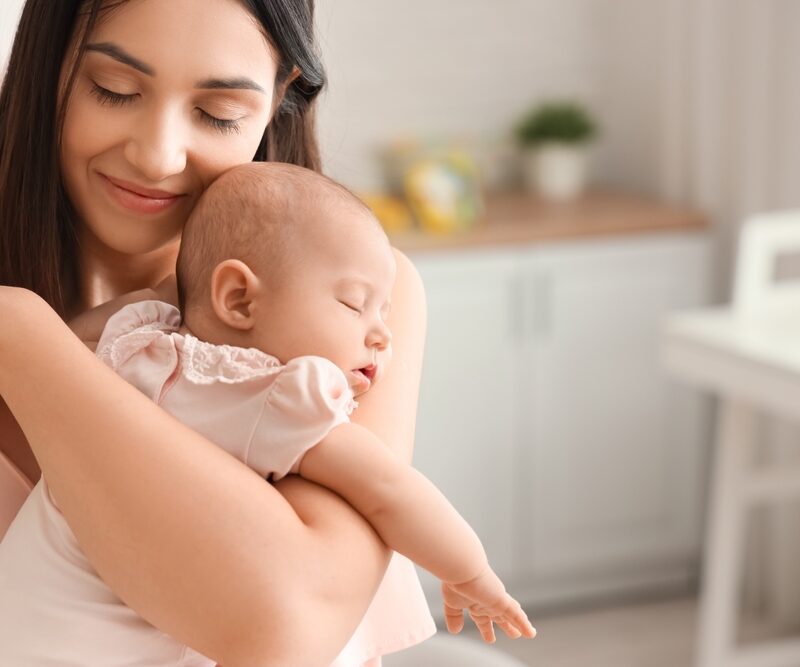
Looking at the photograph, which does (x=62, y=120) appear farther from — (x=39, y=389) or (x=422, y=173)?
(x=422, y=173)

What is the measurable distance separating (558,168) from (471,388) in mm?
832

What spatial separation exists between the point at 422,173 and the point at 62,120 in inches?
90.8

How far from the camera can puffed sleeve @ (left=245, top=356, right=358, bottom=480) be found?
1.03m

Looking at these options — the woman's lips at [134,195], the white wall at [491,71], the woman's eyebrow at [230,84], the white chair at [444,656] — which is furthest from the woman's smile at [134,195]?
the white wall at [491,71]

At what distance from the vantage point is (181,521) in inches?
38.9

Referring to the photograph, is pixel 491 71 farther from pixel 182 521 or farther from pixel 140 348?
pixel 182 521

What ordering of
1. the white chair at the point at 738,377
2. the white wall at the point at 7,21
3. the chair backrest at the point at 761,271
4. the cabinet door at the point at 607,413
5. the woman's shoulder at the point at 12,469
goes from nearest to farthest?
the woman's shoulder at the point at 12,469 → the white wall at the point at 7,21 → the white chair at the point at 738,377 → the chair backrest at the point at 761,271 → the cabinet door at the point at 607,413

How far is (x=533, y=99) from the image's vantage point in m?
3.99

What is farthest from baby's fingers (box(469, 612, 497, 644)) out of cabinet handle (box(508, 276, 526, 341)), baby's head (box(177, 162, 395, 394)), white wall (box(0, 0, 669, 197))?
white wall (box(0, 0, 669, 197))

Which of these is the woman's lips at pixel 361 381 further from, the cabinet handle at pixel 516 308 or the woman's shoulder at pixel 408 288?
the cabinet handle at pixel 516 308

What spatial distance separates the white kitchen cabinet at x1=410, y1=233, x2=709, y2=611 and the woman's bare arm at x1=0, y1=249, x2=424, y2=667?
2203 millimetres

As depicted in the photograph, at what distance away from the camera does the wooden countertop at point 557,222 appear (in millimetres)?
3273

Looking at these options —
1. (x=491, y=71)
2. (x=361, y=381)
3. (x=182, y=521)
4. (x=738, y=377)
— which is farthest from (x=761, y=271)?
(x=182, y=521)

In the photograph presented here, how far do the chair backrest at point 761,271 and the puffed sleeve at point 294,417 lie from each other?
2033 mm
